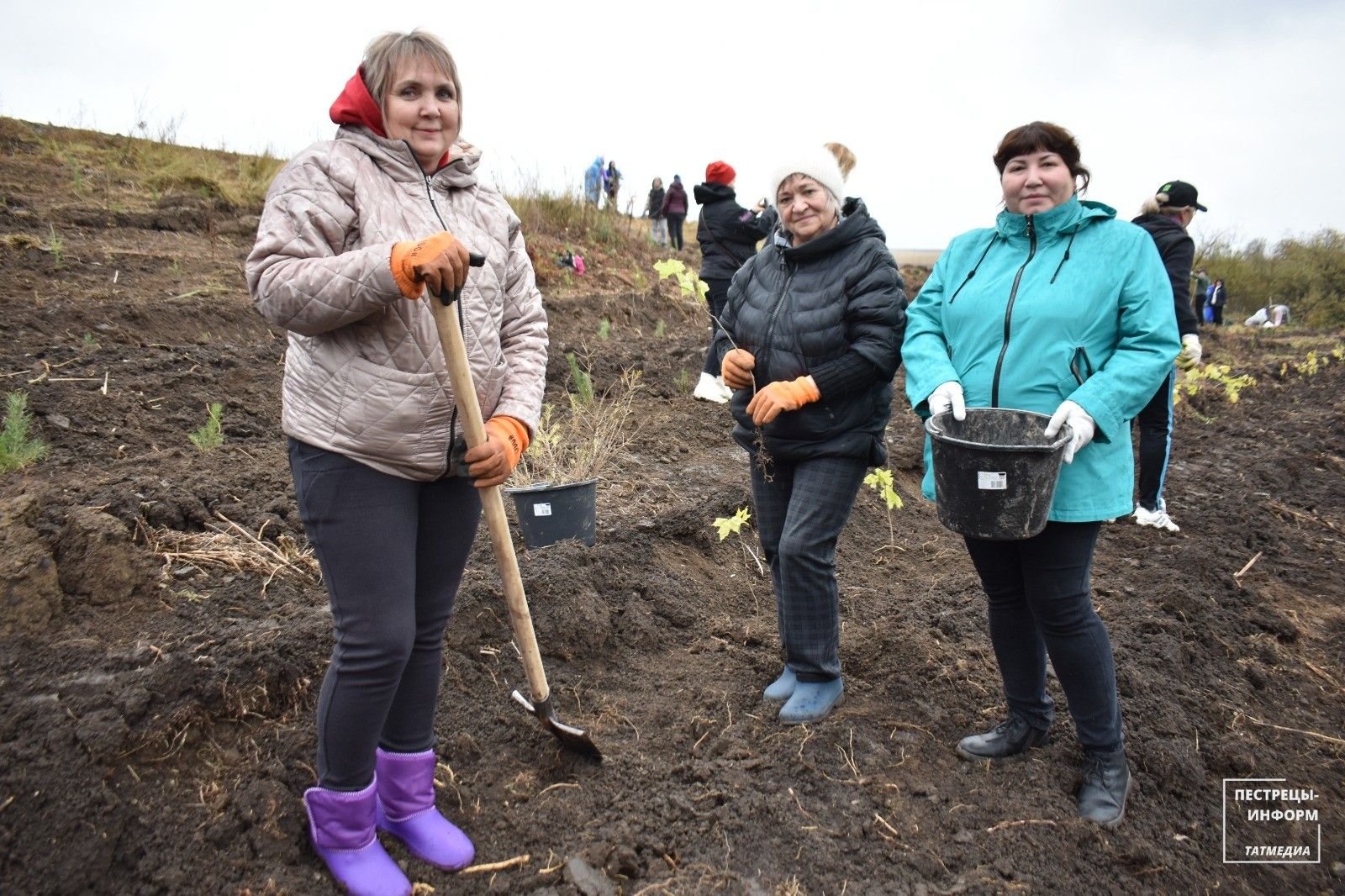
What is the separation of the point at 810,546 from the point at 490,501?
1.12m

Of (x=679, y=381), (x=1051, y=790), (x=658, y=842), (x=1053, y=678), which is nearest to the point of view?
(x=658, y=842)

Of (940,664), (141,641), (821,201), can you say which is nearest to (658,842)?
(940,664)

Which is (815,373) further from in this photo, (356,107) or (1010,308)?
(356,107)

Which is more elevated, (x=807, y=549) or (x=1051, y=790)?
(x=807, y=549)

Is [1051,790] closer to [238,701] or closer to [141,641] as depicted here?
[238,701]

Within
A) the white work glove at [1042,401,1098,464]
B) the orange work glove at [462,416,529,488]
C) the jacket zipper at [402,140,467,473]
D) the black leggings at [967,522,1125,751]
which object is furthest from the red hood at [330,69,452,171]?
the black leggings at [967,522,1125,751]

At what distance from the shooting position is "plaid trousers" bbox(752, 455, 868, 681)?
286 cm

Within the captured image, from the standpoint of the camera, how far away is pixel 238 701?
261cm

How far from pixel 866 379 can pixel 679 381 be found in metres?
4.53

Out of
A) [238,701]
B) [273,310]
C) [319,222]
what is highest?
[319,222]

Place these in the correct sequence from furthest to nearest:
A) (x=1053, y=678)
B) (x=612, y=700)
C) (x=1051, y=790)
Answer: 1. (x=1053, y=678)
2. (x=612, y=700)
3. (x=1051, y=790)

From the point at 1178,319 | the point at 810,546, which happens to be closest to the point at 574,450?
the point at 810,546

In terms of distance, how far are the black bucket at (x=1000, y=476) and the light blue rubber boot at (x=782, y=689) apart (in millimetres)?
986

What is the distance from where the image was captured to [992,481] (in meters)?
2.20
